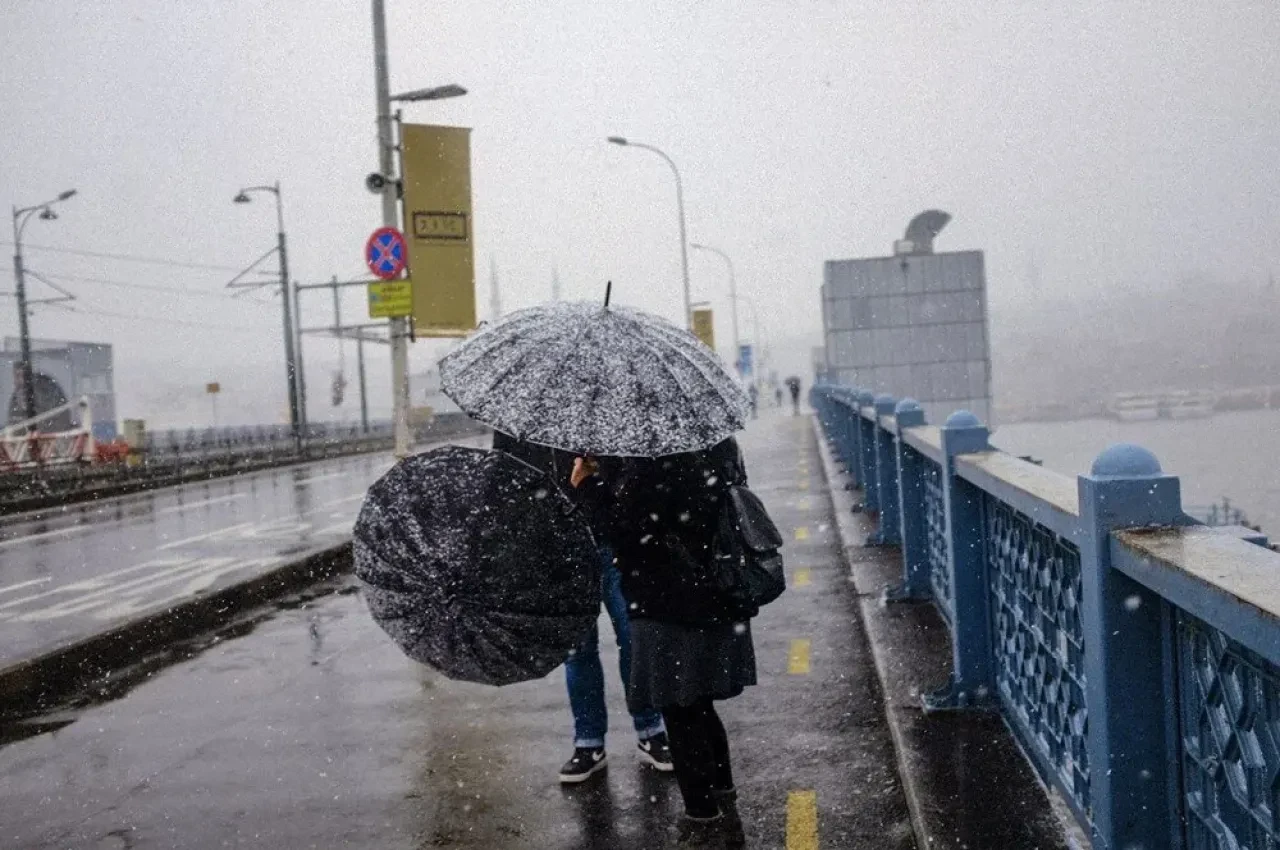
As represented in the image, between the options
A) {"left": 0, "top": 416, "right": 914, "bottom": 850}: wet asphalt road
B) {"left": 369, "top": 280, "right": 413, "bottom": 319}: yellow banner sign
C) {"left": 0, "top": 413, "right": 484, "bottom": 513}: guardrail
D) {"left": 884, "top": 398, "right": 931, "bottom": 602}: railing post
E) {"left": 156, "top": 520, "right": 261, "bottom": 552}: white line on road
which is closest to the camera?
{"left": 0, "top": 416, "right": 914, "bottom": 850}: wet asphalt road

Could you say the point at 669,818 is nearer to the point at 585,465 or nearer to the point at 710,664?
the point at 710,664

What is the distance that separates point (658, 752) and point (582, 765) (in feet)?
1.16

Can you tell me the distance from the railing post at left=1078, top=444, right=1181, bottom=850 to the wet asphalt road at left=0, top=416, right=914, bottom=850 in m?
Result: 1.48

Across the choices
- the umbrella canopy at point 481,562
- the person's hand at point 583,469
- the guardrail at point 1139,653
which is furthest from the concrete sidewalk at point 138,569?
the guardrail at point 1139,653

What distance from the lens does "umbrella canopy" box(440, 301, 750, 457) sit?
3.82 meters

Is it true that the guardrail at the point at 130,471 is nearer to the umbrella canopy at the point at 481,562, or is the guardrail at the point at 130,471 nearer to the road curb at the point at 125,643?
the road curb at the point at 125,643

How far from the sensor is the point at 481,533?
390 centimetres

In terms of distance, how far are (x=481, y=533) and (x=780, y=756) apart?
2128 millimetres

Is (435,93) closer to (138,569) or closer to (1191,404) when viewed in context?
(138,569)

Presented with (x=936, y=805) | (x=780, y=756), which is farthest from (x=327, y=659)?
(x=936, y=805)

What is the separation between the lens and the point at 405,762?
5.56 m

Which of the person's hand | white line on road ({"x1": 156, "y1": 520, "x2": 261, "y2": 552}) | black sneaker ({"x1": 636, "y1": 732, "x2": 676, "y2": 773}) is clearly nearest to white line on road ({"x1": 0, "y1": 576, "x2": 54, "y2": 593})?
white line on road ({"x1": 156, "y1": 520, "x2": 261, "y2": 552})

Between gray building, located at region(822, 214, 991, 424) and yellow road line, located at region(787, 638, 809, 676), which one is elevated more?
gray building, located at region(822, 214, 991, 424)

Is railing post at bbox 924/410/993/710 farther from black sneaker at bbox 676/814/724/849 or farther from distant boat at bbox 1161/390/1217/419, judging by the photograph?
distant boat at bbox 1161/390/1217/419
